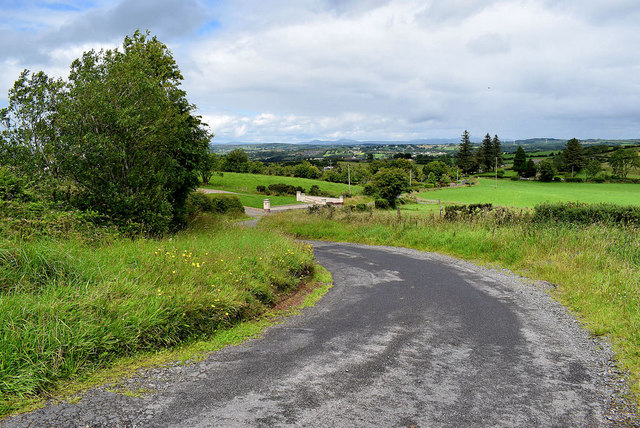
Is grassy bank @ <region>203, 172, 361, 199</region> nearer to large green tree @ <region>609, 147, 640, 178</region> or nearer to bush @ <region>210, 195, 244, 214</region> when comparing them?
bush @ <region>210, 195, 244, 214</region>

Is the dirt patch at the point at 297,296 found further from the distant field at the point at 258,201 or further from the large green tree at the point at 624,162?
the large green tree at the point at 624,162

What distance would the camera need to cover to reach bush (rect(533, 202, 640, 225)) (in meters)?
15.7

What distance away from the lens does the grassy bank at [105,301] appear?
4.34 m

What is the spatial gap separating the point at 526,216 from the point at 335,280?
1142 centimetres

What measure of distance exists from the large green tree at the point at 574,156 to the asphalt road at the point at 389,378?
111 meters

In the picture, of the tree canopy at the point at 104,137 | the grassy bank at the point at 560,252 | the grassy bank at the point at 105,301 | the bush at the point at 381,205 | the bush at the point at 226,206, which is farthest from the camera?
the bush at the point at 381,205

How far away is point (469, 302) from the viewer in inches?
340

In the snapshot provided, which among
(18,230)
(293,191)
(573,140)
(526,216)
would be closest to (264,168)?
(293,191)

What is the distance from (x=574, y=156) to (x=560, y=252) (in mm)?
106908

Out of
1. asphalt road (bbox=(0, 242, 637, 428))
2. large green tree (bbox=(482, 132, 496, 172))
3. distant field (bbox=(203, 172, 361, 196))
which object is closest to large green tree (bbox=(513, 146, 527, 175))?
large green tree (bbox=(482, 132, 496, 172))

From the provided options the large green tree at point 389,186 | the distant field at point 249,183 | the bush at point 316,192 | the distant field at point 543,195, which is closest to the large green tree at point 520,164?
the distant field at point 543,195

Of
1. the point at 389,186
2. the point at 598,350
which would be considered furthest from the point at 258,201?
the point at 598,350

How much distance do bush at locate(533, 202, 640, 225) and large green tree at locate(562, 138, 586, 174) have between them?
3875 inches

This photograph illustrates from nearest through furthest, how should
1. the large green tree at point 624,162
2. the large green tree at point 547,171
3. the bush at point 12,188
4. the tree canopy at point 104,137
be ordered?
the bush at point 12,188 → the tree canopy at point 104,137 → the large green tree at point 624,162 → the large green tree at point 547,171
